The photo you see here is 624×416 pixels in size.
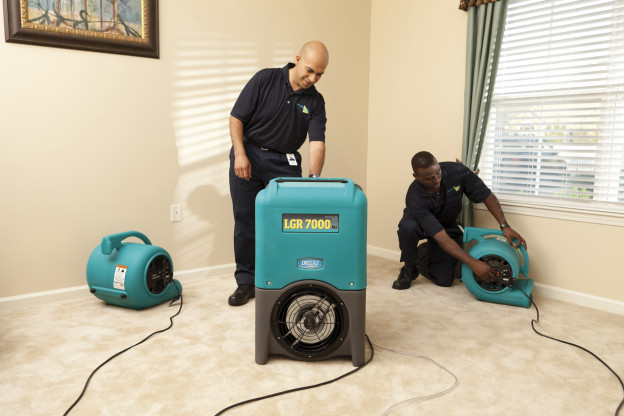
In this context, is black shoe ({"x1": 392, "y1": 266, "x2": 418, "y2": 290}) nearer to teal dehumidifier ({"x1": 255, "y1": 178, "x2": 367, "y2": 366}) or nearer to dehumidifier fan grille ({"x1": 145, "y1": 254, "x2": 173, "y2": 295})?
teal dehumidifier ({"x1": 255, "y1": 178, "x2": 367, "y2": 366})

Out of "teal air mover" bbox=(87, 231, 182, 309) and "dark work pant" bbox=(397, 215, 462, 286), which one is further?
"dark work pant" bbox=(397, 215, 462, 286)

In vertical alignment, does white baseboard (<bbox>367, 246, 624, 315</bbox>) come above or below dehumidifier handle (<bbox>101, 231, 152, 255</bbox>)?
below

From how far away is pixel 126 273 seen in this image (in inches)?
93.0

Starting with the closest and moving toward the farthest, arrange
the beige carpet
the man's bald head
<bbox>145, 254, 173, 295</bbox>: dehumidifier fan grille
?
the beige carpet < the man's bald head < <bbox>145, 254, 173, 295</bbox>: dehumidifier fan grille

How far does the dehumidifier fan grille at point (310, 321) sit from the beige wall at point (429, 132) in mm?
1631

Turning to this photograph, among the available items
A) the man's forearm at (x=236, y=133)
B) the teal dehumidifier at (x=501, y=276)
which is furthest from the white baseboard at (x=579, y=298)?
the man's forearm at (x=236, y=133)

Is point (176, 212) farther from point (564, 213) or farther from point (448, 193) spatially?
point (564, 213)

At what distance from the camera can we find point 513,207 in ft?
9.70

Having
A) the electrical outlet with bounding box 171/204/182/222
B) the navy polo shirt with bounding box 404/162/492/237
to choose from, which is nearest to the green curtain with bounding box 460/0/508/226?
the navy polo shirt with bounding box 404/162/492/237

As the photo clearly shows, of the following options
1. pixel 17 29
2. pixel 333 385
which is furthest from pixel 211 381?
pixel 17 29

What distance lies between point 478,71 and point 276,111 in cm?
139

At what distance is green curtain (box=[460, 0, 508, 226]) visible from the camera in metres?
2.92

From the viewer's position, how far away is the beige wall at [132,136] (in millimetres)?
2473

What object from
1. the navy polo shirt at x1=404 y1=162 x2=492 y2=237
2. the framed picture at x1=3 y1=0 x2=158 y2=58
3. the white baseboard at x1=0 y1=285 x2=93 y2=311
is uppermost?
the framed picture at x1=3 y1=0 x2=158 y2=58
